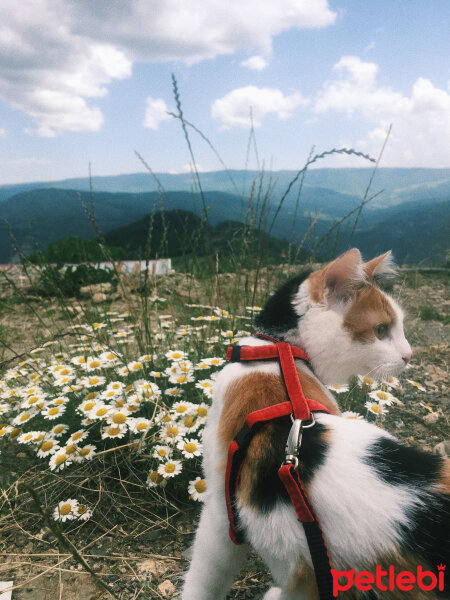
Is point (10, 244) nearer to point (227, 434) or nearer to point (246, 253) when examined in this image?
point (246, 253)

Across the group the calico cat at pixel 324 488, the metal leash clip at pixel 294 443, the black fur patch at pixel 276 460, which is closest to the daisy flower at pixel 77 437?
the calico cat at pixel 324 488

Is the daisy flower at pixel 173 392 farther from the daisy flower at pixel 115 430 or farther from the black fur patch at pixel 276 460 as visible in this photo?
the black fur patch at pixel 276 460

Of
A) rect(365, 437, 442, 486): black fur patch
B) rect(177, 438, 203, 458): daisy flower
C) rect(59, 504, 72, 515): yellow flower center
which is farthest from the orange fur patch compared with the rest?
rect(59, 504, 72, 515): yellow flower center

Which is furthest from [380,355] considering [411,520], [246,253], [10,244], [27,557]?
[10,244]

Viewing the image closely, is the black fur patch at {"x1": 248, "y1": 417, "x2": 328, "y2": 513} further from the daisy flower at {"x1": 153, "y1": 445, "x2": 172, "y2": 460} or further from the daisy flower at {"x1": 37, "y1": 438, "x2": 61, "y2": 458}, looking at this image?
the daisy flower at {"x1": 37, "y1": 438, "x2": 61, "y2": 458}

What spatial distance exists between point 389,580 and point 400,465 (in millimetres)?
244

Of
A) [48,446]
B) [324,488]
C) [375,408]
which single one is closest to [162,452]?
[48,446]

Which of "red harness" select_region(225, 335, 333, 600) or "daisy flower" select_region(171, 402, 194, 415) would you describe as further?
"daisy flower" select_region(171, 402, 194, 415)

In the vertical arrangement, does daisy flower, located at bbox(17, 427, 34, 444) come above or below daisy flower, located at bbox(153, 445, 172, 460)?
above

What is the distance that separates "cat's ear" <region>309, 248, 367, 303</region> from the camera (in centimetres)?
125

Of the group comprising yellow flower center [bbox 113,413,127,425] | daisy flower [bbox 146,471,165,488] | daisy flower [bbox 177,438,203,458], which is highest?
yellow flower center [bbox 113,413,127,425]

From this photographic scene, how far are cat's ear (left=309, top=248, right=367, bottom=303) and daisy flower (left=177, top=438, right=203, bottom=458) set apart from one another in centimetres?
101

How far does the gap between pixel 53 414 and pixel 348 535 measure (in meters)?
1.81

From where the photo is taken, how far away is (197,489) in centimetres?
166
